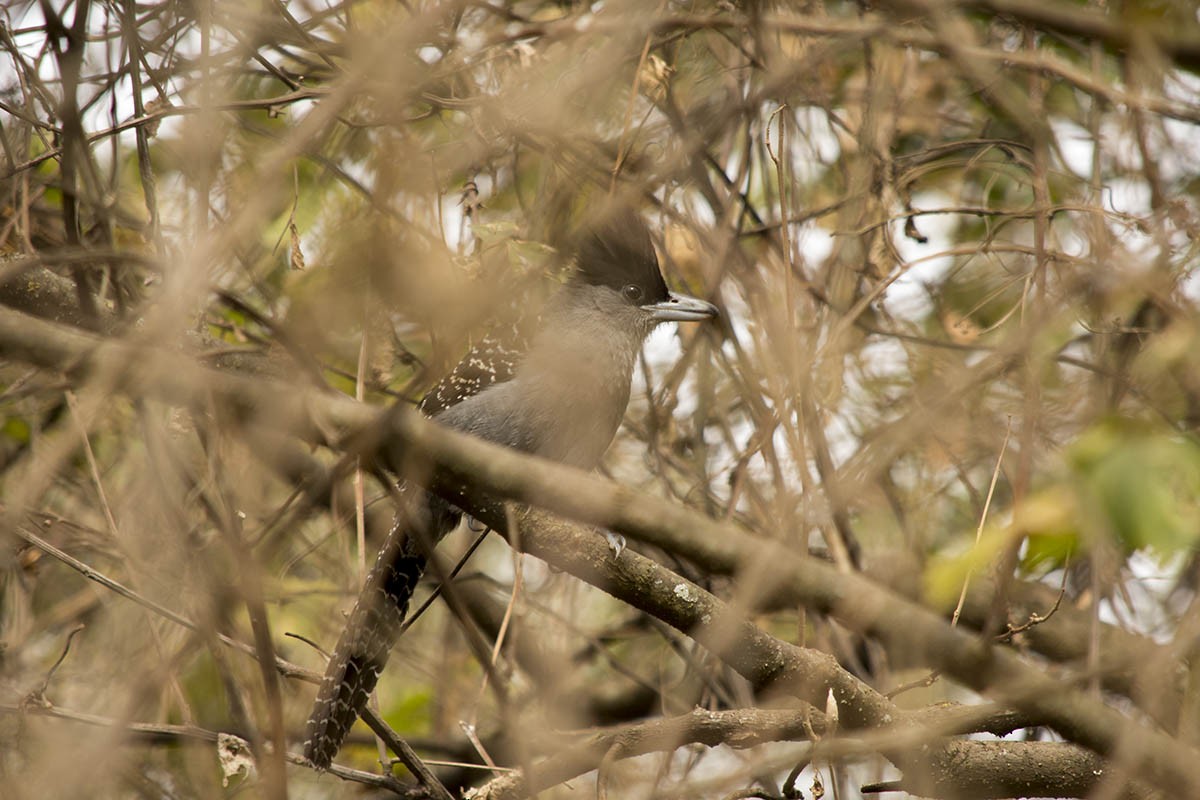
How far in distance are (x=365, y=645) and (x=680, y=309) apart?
1.98 metres

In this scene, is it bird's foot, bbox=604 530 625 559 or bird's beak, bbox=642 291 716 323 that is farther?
bird's beak, bbox=642 291 716 323

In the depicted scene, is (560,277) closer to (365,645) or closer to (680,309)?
(680,309)

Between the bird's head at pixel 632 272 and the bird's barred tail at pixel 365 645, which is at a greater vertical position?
the bird's head at pixel 632 272

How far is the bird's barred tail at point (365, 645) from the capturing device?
423 centimetres

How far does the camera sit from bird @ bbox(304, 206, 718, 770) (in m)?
4.35

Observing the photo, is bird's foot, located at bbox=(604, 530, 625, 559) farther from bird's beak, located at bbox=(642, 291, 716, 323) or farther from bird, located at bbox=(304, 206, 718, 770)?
bird's beak, located at bbox=(642, 291, 716, 323)

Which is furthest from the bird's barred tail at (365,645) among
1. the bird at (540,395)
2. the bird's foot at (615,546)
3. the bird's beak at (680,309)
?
the bird's beak at (680,309)

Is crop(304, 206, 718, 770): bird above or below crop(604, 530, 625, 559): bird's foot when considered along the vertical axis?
above

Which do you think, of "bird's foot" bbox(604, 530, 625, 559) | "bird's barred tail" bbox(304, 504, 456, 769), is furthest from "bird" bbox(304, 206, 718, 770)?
"bird's foot" bbox(604, 530, 625, 559)

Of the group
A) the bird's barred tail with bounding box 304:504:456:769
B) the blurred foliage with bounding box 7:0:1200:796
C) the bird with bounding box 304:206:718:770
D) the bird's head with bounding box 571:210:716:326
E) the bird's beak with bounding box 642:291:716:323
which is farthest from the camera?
the bird's head with bounding box 571:210:716:326

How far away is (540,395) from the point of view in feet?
15.8

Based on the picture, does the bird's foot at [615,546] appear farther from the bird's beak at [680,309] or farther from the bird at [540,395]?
the bird's beak at [680,309]

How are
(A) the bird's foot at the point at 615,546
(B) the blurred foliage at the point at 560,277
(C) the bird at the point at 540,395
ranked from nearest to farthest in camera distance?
(B) the blurred foliage at the point at 560,277 < (A) the bird's foot at the point at 615,546 < (C) the bird at the point at 540,395

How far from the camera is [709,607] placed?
3.48m
